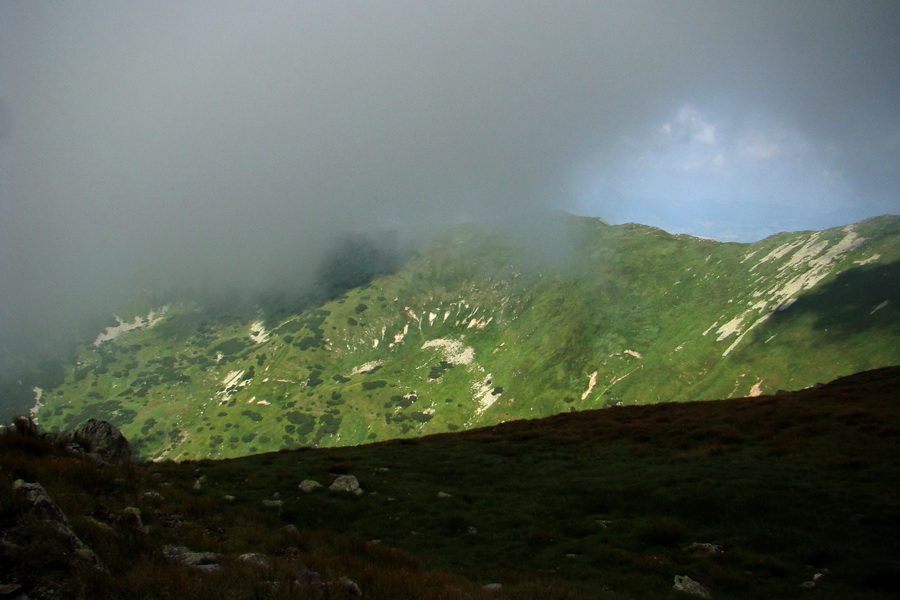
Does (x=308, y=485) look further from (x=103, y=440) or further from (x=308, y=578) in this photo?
(x=308, y=578)

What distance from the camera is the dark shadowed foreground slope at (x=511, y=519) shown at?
924 centimetres

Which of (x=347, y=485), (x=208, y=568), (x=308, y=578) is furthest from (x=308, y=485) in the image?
(x=308, y=578)

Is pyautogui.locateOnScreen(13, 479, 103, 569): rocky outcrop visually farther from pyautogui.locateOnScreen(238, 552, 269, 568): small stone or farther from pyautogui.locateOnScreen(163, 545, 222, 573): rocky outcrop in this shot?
pyautogui.locateOnScreen(238, 552, 269, 568): small stone

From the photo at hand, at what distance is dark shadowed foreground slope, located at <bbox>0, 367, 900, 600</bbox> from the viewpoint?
30.3ft

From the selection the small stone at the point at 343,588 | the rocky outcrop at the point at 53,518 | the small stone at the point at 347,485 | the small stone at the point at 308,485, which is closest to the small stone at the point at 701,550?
the small stone at the point at 343,588

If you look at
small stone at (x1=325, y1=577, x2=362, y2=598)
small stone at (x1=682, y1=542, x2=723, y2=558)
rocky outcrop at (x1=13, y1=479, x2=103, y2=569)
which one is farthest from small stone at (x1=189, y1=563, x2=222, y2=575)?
small stone at (x1=682, y1=542, x2=723, y2=558)

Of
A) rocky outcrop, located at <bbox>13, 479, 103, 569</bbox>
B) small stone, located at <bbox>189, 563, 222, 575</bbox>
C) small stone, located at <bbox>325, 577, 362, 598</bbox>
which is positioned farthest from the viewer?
small stone, located at <bbox>189, 563, 222, 575</bbox>

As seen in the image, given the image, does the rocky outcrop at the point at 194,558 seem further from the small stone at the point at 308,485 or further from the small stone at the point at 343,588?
the small stone at the point at 308,485

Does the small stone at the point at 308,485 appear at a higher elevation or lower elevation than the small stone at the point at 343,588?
lower

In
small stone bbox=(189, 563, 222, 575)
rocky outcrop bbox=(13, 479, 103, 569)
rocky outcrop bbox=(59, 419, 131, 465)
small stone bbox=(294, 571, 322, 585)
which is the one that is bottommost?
rocky outcrop bbox=(59, 419, 131, 465)

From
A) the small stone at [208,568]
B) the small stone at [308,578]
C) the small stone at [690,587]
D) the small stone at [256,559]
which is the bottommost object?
the small stone at [690,587]

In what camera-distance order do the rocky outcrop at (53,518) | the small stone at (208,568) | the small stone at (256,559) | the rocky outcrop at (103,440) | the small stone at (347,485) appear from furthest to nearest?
the small stone at (347,485) < the rocky outcrop at (103,440) < the small stone at (256,559) < the small stone at (208,568) < the rocky outcrop at (53,518)

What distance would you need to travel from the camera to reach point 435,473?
30.9 meters

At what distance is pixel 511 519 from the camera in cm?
2130
